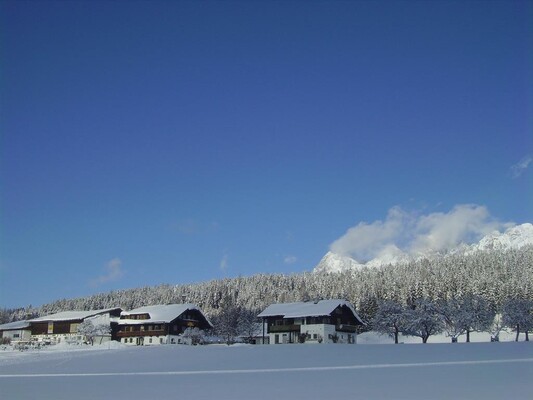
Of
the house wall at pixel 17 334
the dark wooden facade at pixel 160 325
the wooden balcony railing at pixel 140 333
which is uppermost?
the dark wooden facade at pixel 160 325

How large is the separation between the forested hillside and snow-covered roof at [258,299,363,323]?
107 feet

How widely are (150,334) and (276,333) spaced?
2297 centimetres

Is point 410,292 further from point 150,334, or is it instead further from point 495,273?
point 150,334

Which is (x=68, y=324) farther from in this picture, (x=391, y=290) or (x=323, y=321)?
(x=391, y=290)

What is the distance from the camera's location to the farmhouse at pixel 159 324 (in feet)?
322

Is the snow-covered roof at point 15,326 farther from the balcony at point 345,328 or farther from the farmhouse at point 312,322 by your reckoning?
the balcony at point 345,328

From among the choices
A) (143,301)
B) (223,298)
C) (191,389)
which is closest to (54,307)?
(143,301)

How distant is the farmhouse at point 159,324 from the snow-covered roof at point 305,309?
15994 millimetres

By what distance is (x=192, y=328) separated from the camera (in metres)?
100

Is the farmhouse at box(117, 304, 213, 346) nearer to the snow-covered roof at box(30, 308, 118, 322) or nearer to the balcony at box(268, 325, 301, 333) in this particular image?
the snow-covered roof at box(30, 308, 118, 322)

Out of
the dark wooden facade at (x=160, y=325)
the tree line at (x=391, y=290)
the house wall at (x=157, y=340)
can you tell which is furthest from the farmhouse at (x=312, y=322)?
the house wall at (x=157, y=340)

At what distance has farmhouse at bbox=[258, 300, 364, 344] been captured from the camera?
8712 cm

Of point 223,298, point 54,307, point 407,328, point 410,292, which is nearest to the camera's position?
point 407,328

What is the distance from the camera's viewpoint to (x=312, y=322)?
88.6 m
